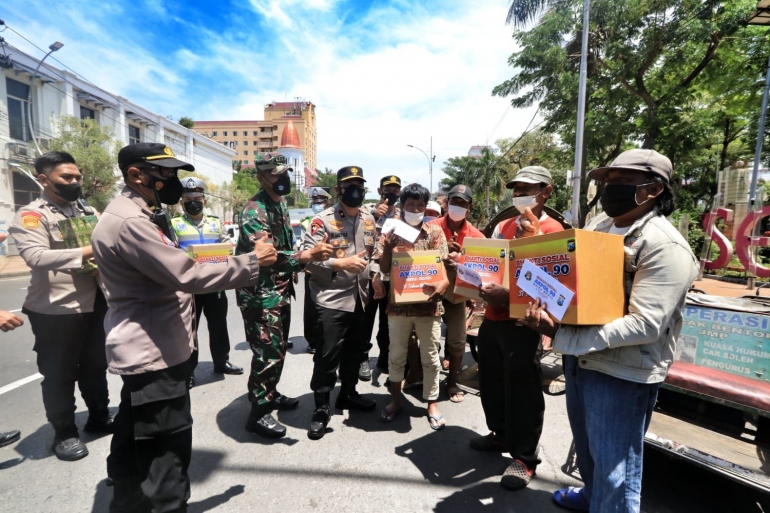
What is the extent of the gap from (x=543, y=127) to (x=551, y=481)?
17.3 meters

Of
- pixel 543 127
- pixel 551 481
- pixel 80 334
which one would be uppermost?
pixel 543 127

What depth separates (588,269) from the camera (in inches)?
66.0

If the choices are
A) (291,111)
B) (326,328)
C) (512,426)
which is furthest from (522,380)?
(291,111)

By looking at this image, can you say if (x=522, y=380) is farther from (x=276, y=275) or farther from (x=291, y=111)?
(x=291, y=111)

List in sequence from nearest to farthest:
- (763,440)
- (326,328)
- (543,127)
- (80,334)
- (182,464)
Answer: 1. (182,464)
2. (763,440)
3. (80,334)
4. (326,328)
5. (543,127)

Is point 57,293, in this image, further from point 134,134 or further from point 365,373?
point 134,134

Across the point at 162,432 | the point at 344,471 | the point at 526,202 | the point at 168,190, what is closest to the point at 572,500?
the point at 344,471

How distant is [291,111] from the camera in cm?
9294

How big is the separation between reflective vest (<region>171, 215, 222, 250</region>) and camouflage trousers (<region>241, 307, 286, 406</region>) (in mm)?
1602

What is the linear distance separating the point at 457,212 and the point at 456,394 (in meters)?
1.86

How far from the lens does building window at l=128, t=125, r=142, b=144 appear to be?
29.0m

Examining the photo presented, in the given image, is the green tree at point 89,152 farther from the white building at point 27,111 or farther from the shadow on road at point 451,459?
the shadow on road at point 451,459

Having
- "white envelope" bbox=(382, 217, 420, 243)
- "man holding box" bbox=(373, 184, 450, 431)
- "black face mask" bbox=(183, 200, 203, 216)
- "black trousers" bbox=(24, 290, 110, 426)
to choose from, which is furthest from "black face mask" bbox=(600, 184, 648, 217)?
"black face mask" bbox=(183, 200, 203, 216)

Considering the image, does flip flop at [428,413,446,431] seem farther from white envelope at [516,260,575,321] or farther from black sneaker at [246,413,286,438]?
white envelope at [516,260,575,321]
